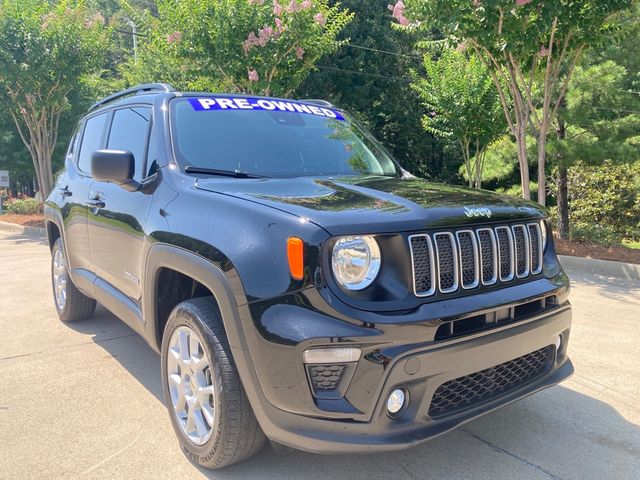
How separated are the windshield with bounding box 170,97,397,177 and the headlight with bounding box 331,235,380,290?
113 cm

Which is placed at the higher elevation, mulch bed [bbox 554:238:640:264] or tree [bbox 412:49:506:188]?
tree [bbox 412:49:506:188]

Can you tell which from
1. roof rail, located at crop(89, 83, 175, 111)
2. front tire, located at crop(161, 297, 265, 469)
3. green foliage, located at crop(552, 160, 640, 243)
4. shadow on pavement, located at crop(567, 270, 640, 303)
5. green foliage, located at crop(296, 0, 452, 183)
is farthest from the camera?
green foliage, located at crop(296, 0, 452, 183)

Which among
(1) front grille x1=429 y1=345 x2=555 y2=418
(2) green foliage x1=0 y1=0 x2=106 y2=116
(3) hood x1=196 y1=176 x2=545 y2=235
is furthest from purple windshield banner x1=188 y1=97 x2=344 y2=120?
(2) green foliage x1=0 y1=0 x2=106 y2=116

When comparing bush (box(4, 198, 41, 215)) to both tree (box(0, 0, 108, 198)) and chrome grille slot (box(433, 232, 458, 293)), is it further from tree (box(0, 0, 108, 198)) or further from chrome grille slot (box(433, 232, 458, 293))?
chrome grille slot (box(433, 232, 458, 293))

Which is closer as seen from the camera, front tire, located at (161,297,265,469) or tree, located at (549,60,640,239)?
front tire, located at (161,297,265,469)

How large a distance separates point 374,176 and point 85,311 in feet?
10.2

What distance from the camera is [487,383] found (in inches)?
96.3

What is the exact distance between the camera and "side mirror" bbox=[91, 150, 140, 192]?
3061 mm

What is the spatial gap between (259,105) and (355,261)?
1928mm

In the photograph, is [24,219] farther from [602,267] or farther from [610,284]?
[610,284]

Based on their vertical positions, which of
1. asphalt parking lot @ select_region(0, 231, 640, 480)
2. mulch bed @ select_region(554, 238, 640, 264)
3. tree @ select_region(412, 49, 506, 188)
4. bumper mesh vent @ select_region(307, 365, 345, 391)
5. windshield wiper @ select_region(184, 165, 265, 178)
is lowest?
mulch bed @ select_region(554, 238, 640, 264)

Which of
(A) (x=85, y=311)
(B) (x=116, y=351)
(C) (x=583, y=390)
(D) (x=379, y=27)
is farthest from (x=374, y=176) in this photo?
(D) (x=379, y=27)

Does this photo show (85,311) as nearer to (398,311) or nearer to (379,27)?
(398,311)

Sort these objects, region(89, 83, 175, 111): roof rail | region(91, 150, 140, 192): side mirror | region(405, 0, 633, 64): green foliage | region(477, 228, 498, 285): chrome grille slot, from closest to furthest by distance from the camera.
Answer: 1. region(477, 228, 498, 285): chrome grille slot
2. region(91, 150, 140, 192): side mirror
3. region(89, 83, 175, 111): roof rail
4. region(405, 0, 633, 64): green foliage
